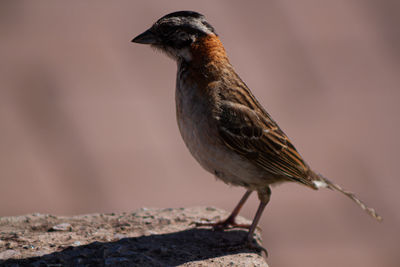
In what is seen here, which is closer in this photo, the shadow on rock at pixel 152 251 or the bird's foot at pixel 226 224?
the shadow on rock at pixel 152 251

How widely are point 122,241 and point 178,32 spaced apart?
60.6 inches

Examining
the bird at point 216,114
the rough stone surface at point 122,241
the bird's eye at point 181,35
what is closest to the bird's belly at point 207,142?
the bird at point 216,114

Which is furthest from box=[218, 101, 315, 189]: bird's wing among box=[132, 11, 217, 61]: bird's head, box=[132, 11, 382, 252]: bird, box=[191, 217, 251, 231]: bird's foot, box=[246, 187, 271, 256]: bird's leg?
box=[191, 217, 251, 231]: bird's foot

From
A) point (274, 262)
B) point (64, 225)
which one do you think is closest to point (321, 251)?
point (274, 262)

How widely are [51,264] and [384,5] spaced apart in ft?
29.3

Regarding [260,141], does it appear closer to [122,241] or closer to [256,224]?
[256,224]

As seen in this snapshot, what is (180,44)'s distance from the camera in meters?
4.29

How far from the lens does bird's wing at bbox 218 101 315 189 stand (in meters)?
4.23

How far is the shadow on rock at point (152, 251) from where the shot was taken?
3.81 m

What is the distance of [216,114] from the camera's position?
4215 mm

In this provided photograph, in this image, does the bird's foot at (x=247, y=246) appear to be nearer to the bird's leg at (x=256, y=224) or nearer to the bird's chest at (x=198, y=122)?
the bird's leg at (x=256, y=224)

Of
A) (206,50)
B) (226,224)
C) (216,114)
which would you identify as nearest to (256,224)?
(226,224)

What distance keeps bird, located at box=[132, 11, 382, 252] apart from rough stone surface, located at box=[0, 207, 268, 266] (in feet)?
0.99

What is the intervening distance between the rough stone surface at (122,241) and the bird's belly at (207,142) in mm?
535
